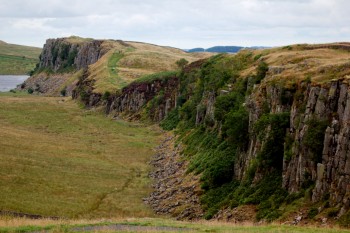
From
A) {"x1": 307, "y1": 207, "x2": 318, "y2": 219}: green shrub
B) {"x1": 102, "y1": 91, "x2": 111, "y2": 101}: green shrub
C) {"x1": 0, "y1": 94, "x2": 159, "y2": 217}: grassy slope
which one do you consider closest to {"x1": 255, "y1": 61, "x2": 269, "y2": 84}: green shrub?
{"x1": 0, "y1": 94, "x2": 159, "y2": 217}: grassy slope

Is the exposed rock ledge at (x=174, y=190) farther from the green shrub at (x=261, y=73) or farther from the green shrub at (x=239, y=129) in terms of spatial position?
the green shrub at (x=261, y=73)

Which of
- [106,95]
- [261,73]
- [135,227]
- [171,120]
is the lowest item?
[171,120]

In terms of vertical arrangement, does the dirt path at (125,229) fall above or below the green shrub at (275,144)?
below


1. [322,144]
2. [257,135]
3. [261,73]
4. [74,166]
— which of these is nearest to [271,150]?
[257,135]

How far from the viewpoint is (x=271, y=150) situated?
44250 mm

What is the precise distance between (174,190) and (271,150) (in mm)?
14369

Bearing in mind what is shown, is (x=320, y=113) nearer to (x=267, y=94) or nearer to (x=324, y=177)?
(x=324, y=177)

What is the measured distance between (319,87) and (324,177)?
26.8ft

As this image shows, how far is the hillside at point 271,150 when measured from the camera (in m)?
36.5

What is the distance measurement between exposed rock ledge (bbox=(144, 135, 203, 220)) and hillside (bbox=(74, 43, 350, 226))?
13 centimetres

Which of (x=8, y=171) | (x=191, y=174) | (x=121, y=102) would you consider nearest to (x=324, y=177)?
(x=191, y=174)

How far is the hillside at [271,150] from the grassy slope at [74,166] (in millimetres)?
3908

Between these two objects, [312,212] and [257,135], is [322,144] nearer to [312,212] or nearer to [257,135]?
[312,212]

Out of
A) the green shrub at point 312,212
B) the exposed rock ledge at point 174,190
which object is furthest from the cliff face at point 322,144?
the exposed rock ledge at point 174,190
